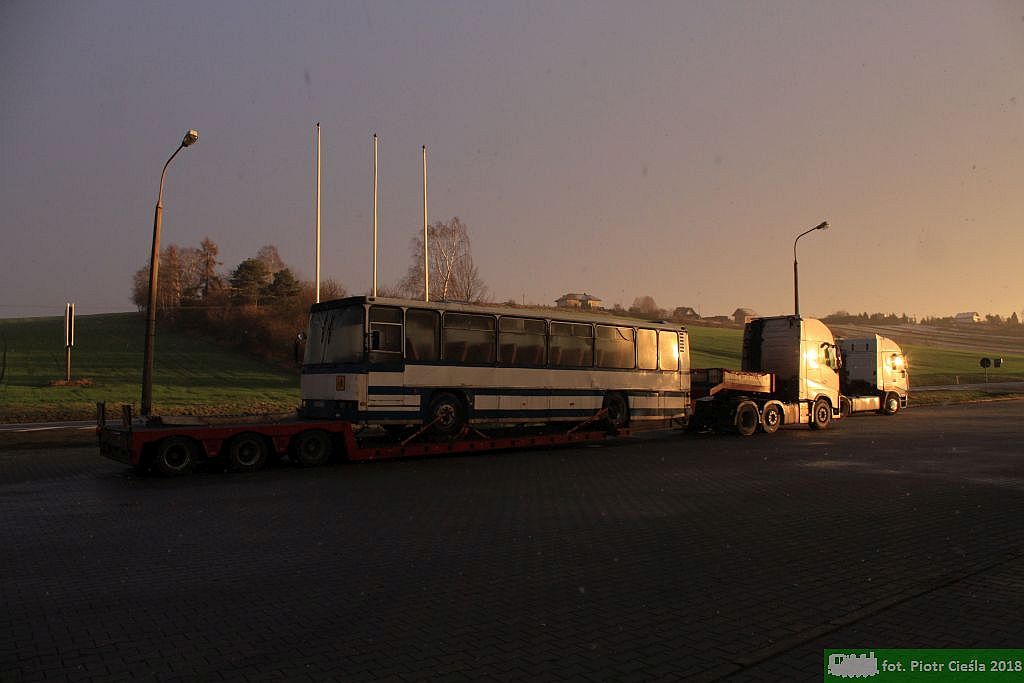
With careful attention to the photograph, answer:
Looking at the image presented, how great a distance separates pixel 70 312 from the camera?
3012 centimetres

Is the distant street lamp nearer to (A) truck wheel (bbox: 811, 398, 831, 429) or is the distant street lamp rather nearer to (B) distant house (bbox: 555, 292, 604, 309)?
(A) truck wheel (bbox: 811, 398, 831, 429)

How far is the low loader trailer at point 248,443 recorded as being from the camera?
44.8ft

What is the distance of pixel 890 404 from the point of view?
1359 inches

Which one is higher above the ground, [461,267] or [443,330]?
[461,267]

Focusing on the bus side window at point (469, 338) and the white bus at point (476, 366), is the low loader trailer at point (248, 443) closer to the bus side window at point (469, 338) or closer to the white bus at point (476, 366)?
the white bus at point (476, 366)

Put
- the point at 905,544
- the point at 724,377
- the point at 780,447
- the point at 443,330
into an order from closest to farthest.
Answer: the point at 905,544 < the point at 443,330 < the point at 780,447 < the point at 724,377

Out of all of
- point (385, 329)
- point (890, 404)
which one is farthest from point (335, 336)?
point (890, 404)

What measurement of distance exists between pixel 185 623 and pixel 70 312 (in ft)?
94.8

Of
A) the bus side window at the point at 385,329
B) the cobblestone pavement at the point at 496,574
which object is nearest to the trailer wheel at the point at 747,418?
the cobblestone pavement at the point at 496,574

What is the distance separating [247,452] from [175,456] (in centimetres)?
129

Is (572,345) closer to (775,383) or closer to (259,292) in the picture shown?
(775,383)

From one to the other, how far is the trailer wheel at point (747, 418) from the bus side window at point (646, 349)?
3.43 metres

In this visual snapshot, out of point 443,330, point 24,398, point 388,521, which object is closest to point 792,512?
point 388,521

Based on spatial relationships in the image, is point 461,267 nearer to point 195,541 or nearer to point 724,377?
point 724,377
